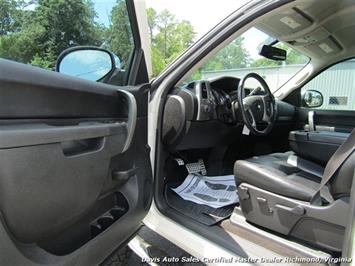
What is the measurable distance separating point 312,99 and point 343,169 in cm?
201

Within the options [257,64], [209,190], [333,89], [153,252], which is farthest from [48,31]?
[333,89]

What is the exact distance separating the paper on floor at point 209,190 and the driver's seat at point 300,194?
285 mm

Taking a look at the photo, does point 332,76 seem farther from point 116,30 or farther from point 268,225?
point 116,30

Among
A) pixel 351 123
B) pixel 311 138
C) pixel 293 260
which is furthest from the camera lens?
pixel 351 123

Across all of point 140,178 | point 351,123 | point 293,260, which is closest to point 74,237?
point 140,178

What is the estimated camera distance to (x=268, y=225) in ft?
4.62

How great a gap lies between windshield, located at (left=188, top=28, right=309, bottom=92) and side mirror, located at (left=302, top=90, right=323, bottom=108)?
230mm

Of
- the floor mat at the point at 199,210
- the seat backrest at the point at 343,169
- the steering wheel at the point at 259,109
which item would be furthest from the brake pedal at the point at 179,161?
the seat backrest at the point at 343,169

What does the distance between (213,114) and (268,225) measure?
2.94 feet

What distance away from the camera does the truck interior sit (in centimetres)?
122

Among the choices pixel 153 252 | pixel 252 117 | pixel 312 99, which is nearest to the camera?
pixel 153 252

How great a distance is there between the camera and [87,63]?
4.23ft

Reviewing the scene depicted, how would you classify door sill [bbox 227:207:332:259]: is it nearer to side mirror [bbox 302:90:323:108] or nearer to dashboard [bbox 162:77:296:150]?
dashboard [bbox 162:77:296:150]

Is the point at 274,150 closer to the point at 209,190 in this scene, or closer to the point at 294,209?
the point at 209,190
